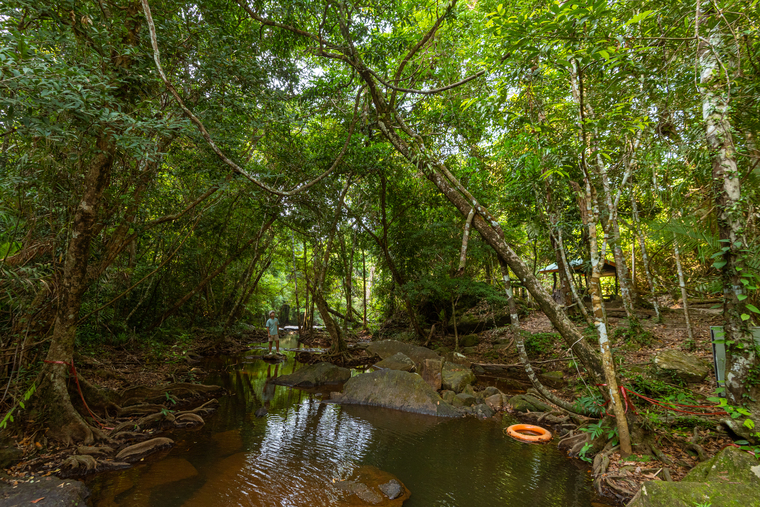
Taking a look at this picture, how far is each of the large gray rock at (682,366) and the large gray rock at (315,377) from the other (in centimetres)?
812

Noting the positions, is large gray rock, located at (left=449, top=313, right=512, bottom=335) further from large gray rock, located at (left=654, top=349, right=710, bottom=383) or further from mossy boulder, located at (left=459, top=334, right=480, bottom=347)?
large gray rock, located at (left=654, top=349, right=710, bottom=383)

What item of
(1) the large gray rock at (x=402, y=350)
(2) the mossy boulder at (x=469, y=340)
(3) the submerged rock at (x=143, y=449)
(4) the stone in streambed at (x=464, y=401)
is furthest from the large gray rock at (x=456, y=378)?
(3) the submerged rock at (x=143, y=449)

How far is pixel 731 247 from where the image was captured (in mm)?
4141

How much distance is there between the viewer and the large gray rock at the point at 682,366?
637 centimetres

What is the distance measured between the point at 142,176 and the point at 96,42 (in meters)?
2.50

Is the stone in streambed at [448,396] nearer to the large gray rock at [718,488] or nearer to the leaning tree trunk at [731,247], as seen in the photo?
the large gray rock at [718,488]

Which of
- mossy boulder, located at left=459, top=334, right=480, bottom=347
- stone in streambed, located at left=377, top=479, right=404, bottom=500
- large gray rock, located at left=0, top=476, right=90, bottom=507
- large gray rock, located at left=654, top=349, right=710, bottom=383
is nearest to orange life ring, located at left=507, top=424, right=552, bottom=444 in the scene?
large gray rock, located at left=654, top=349, right=710, bottom=383

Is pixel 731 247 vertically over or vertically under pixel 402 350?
over

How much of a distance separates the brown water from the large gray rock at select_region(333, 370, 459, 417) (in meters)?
0.30

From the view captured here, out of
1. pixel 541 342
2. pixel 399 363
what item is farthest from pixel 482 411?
pixel 541 342

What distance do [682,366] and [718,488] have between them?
3962mm

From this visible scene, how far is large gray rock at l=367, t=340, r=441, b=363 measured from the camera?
1160 cm

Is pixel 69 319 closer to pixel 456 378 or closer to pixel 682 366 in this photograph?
pixel 456 378

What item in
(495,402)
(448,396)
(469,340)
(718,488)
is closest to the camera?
(718,488)
